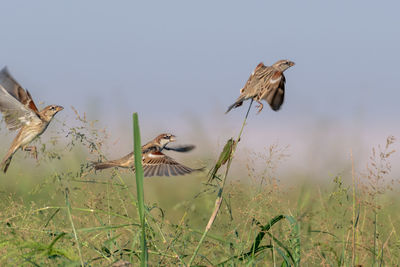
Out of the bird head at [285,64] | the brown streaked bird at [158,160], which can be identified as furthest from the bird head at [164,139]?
the bird head at [285,64]

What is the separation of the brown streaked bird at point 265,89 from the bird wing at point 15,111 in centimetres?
214

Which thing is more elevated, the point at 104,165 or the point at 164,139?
the point at 164,139

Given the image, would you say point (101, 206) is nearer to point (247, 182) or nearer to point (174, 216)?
point (247, 182)

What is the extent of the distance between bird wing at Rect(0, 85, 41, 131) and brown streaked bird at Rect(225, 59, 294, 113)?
2.14 meters

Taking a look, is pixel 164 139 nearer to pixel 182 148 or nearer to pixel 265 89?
pixel 182 148

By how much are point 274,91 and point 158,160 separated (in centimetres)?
173

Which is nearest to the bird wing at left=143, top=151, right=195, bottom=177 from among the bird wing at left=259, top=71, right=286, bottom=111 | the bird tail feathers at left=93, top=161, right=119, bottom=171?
the bird tail feathers at left=93, top=161, right=119, bottom=171

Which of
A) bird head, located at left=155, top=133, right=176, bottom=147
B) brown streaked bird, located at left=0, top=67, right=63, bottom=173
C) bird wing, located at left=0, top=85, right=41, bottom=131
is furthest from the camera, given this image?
bird head, located at left=155, top=133, right=176, bottom=147

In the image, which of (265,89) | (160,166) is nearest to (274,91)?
(265,89)

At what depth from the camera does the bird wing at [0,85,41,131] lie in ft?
16.8

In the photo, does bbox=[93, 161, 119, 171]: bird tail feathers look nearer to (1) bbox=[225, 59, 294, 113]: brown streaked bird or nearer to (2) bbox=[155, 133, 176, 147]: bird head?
(1) bbox=[225, 59, 294, 113]: brown streaked bird

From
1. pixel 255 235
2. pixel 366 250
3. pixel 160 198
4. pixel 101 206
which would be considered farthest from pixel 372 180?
pixel 160 198

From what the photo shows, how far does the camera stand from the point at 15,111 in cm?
520

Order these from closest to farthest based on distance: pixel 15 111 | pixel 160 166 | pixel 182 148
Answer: pixel 160 166
pixel 15 111
pixel 182 148
